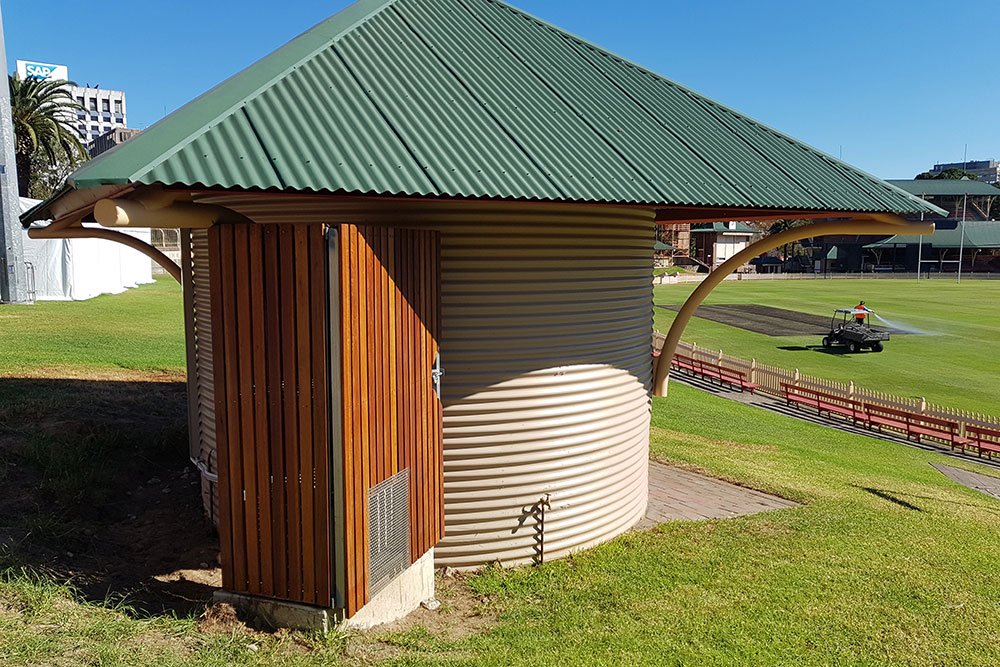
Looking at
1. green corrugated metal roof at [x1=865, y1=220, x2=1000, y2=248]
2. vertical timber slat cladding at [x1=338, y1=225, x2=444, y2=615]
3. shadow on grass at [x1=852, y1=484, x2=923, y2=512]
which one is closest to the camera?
vertical timber slat cladding at [x1=338, y1=225, x2=444, y2=615]

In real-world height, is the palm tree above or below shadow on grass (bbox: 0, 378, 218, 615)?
above

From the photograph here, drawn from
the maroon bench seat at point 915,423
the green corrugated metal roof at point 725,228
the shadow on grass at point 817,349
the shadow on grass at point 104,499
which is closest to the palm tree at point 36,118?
the shadow on grass at point 104,499

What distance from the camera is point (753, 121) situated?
405 inches

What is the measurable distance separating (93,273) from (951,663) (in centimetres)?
3346

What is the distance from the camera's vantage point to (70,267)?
1109 inches

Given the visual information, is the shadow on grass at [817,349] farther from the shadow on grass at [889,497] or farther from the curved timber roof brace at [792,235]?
the curved timber roof brace at [792,235]

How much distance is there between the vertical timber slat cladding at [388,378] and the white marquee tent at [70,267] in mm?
22177

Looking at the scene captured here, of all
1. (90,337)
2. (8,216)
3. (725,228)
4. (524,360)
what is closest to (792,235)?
(524,360)

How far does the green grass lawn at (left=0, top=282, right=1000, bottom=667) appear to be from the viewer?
490cm

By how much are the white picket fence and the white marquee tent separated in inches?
902

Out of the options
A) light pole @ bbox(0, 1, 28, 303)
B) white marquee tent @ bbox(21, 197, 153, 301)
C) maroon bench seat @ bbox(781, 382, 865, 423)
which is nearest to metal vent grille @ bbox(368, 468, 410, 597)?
maroon bench seat @ bbox(781, 382, 865, 423)

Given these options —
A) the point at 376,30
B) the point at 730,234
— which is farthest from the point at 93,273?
the point at 730,234

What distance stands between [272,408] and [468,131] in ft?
10.6

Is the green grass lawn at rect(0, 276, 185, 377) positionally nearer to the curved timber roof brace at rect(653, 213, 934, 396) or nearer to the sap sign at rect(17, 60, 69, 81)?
the curved timber roof brace at rect(653, 213, 934, 396)
